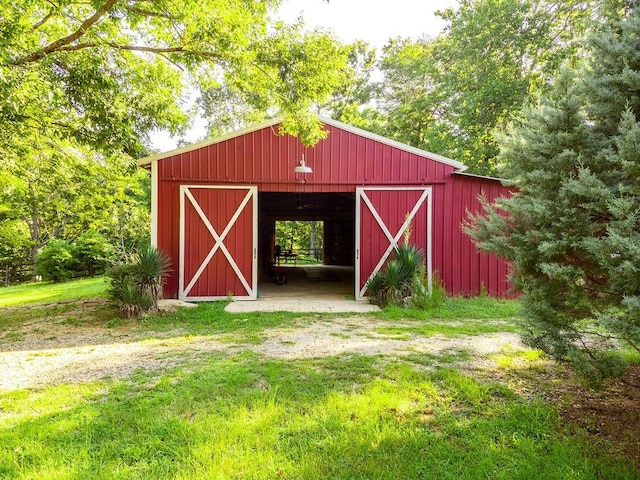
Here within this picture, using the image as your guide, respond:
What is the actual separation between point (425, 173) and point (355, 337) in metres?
4.07

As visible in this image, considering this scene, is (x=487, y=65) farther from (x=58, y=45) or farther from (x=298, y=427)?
(x=298, y=427)

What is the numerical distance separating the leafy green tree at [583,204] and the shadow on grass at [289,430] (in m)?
0.60

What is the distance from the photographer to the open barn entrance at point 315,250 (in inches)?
363

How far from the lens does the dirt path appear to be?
11.4ft

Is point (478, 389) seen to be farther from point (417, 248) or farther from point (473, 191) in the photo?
point (473, 191)

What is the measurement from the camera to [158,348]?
4.21 m

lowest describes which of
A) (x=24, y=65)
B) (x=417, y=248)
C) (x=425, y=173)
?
(x=417, y=248)

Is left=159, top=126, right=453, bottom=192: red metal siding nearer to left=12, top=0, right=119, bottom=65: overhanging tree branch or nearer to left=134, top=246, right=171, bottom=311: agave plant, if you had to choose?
left=134, top=246, right=171, bottom=311: agave plant

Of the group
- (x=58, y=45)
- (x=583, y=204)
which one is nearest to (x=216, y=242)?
(x=58, y=45)

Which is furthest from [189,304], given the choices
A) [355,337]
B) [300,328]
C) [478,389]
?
[478,389]

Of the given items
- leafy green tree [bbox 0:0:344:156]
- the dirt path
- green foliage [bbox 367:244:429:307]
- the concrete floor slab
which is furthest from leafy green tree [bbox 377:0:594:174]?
the dirt path

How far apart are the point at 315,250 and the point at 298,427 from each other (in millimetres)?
18765

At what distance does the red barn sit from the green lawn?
12.7 ft

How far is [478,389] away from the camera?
290 centimetres
